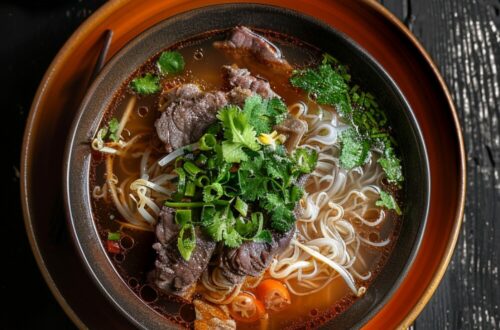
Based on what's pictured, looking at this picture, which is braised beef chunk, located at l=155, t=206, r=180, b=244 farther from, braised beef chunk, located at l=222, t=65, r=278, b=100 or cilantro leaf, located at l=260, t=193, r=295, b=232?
braised beef chunk, located at l=222, t=65, r=278, b=100

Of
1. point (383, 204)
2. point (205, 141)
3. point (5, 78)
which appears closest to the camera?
point (205, 141)

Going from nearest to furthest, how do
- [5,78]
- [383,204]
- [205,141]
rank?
[205,141] → [383,204] → [5,78]

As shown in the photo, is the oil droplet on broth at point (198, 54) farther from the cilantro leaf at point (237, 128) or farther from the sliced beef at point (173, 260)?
the sliced beef at point (173, 260)

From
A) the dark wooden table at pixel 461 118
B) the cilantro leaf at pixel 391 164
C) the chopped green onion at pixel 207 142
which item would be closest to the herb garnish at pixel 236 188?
the chopped green onion at pixel 207 142

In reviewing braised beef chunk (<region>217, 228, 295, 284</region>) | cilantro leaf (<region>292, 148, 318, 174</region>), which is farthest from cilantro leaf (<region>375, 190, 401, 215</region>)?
braised beef chunk (<region>217, 228, 295, 284</region>)

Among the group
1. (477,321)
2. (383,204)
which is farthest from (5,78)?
(477,321)

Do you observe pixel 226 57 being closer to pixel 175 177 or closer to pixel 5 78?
pixel 175 177

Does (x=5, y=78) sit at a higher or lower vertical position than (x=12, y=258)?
higher
